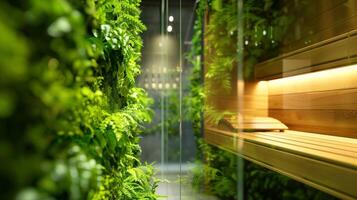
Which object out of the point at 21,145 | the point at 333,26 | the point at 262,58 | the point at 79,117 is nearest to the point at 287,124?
the point at 262,58

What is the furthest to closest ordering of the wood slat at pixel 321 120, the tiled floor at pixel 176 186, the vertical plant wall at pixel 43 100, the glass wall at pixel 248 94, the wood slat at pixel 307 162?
the tiled floor at pixel 176 186, the wood slat at pixel 321 120, the glass wall at pixel 248 94, the wood slat at pixel 307 162, the vertical plant wall at pixel 43 100

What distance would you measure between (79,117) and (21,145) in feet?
0.85

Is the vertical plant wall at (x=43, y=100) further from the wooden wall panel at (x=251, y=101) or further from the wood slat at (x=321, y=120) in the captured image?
the wooden wall panel at (x=251, y=101)

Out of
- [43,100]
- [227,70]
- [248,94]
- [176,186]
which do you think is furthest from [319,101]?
[43,100]

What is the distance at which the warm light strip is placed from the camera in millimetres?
2242

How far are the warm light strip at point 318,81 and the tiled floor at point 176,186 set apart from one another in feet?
3.54

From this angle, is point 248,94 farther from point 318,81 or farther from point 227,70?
point 318,81

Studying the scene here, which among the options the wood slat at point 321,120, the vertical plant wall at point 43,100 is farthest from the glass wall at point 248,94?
the vertical plant wall at point 43,100

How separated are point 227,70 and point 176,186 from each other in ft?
3.58

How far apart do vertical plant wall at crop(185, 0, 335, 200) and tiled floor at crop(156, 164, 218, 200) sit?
2.5 inches

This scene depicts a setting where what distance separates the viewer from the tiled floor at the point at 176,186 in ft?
9.21

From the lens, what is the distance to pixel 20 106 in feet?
1.49

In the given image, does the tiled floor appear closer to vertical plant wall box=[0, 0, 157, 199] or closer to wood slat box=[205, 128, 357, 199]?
wood slat box=[205, 128, 357, 199]

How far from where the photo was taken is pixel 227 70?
2863 mm
